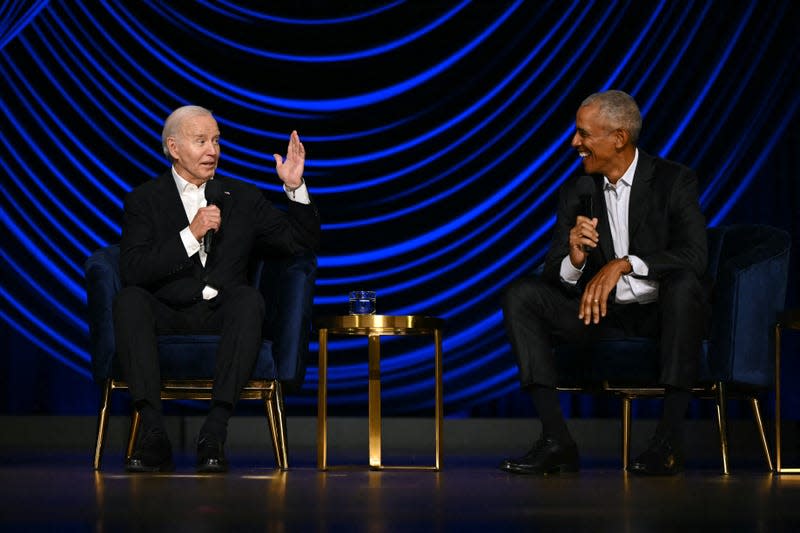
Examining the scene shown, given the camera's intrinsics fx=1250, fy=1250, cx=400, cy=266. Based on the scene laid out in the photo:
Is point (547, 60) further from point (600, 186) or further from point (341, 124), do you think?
point (600, 186)

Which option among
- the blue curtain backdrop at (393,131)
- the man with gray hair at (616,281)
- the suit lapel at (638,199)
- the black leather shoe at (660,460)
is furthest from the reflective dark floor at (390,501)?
the blue curtain backdrop at (393,131)

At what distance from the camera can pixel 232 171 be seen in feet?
16.3

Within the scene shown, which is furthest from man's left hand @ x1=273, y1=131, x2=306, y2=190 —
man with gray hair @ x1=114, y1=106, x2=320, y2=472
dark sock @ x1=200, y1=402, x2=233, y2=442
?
dark sock @ x1=200, y1=402, x2=233, y2=442

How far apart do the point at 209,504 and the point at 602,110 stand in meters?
1.75

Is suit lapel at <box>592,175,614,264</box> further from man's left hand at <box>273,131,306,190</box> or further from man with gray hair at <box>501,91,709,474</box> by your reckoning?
man's left hand at <box>273,131,306,190</box>

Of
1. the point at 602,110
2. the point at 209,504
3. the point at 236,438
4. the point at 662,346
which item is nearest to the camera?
the point at 209,504

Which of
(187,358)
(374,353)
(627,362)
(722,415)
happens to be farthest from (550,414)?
(187,358)

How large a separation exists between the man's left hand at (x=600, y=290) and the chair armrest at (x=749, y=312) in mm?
273

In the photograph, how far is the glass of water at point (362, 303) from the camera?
3.49 meters

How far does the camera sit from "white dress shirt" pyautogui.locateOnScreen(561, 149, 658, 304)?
3.29m

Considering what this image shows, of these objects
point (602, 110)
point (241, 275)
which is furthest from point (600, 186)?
point (241, 275)

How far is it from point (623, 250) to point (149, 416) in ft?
4.43

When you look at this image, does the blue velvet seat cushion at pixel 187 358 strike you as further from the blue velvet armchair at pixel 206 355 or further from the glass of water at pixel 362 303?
the glass of water at pixel 362 303

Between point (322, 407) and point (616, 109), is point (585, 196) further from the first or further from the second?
point (322, 407)
